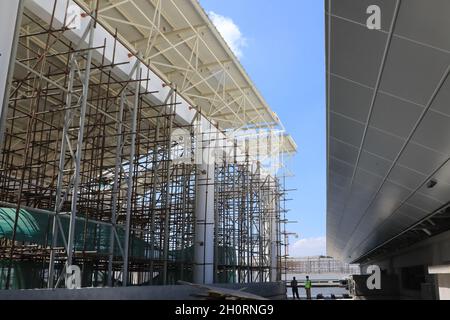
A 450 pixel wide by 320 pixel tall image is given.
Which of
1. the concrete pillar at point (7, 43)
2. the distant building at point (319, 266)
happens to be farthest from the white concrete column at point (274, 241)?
the distant building at point (319, 266)

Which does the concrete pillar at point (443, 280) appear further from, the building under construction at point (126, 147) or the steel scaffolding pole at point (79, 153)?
the steel scaffolding pole at point (79, 153)

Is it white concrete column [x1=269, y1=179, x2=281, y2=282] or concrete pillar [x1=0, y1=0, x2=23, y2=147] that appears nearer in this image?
concrete pillar [x1=0, y1=0, x2=23, y2=147]

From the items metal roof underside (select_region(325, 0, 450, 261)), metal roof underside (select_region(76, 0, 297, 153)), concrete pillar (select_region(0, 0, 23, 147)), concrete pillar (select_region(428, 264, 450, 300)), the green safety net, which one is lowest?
concrete pillar (select_region(428, 264, 450, 300))

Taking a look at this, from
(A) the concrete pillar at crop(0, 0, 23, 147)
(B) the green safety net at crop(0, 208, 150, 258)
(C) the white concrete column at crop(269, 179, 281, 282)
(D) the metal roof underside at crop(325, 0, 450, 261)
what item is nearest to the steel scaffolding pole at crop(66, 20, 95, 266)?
(B) the green safety net at crop(0, 208, 150, 258)

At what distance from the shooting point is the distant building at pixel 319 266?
7519cm

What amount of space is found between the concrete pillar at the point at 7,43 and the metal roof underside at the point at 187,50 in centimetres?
313

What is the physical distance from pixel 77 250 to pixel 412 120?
10.4 metres

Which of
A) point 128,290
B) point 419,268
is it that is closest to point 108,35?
point 128,290

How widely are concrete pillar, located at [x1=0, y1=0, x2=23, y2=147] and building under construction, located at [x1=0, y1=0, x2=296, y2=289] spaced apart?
3 cm

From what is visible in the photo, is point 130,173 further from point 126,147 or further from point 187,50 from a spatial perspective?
point 126,147

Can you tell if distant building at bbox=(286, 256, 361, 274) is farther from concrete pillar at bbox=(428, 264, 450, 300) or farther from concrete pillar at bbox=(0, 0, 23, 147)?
concrete pillar at bbox=(0, 0, 23, 147)

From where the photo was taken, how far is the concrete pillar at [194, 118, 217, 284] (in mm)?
21281

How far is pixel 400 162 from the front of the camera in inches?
386
